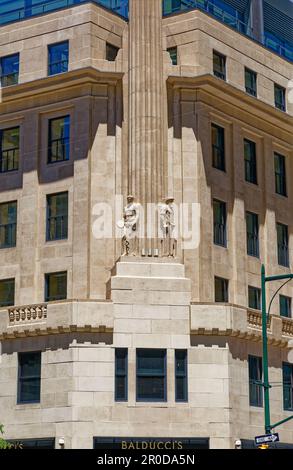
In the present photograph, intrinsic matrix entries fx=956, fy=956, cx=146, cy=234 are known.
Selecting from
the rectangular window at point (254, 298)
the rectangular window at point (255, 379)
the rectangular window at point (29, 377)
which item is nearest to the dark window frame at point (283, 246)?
the rectangular window at point (254, 298)

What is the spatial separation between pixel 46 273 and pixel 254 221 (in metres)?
12.4

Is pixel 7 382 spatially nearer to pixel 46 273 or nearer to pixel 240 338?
pixel 46 273

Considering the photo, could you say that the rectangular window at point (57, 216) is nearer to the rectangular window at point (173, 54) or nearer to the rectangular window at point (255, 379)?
the rectangular window at point (173, 54)

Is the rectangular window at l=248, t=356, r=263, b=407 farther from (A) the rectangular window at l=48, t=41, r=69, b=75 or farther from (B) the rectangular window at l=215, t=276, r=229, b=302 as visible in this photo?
(A) the rectangular window at l=48, t=41, r=69, b=75

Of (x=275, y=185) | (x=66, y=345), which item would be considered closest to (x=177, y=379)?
(x=66, y=345)

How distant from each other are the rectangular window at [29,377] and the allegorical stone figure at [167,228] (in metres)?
8.02

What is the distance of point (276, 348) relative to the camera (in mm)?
50156

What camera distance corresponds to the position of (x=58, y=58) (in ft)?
170

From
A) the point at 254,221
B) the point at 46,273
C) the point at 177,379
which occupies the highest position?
the point at 254,221

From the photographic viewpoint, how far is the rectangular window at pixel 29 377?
46000 millimetres

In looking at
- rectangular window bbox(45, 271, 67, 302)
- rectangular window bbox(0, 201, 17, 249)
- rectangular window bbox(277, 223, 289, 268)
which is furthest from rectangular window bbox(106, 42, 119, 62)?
rectangular window bbox(277, 223, 289, 268)

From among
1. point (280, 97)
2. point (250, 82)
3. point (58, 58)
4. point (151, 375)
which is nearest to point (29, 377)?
point (151, 375)

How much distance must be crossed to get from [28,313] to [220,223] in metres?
11.6

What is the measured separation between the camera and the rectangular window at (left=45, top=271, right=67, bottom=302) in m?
48.8
